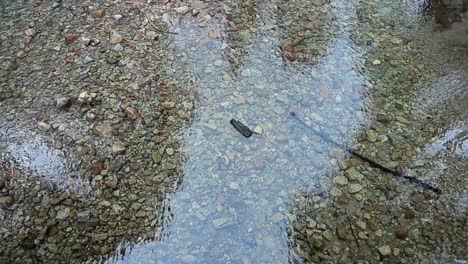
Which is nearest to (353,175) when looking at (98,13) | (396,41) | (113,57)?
(396,41)

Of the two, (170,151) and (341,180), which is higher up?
(341,180)

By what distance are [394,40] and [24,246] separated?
3.07m

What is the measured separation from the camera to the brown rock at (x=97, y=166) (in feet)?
9.82

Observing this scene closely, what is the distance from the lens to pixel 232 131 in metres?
3.22

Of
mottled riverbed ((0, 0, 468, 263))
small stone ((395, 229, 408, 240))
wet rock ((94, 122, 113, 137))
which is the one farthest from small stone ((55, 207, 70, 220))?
small stone ((395, 229, 408, 240))

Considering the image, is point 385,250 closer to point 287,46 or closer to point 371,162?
point 371,162

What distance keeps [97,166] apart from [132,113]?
480 millimetres

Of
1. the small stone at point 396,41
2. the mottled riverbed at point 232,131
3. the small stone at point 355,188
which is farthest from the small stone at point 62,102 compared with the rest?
the small stone at point 396,41

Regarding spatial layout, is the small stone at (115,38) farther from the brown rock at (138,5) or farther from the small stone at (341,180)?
the small stone at (341,180)

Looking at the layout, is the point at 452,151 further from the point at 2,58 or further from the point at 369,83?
the point at 2,58

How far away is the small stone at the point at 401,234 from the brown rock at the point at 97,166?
1847 millimetres

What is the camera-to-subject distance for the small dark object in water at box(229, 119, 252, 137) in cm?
319

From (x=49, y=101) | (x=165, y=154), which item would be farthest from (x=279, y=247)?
(x=49, y=101)

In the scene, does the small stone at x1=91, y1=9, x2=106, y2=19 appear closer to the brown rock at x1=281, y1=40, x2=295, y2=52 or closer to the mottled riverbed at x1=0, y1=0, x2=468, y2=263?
the mottled riverbed at x1=0, y1=0, x2=468, y2=263
